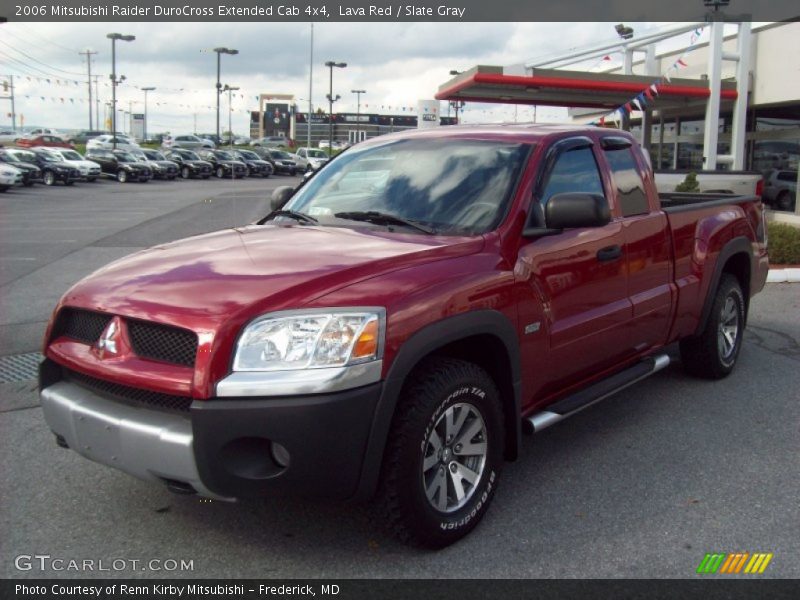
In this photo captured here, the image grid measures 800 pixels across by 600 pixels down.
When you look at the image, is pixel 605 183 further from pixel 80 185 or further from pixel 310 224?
pixel 80 185

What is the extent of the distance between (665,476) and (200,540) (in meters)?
2.43

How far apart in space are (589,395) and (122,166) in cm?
4182

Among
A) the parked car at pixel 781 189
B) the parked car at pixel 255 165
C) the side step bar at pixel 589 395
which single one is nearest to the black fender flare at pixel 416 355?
the side step bar at pixel 589 395

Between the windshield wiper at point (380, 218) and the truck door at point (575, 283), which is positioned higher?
the windshield wiper at point (380, 218)

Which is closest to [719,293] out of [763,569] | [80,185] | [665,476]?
[665,476]

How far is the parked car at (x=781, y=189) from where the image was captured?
21.9m

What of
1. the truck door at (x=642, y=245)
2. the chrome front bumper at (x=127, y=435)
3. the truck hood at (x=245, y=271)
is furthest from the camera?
the truck door at (x=642, y=245)

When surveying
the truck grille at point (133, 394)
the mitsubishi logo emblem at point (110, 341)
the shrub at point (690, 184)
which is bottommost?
the truck grille at point (133, 394)

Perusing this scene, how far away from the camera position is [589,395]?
4445 mm

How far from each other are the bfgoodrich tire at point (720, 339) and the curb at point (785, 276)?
4951mm

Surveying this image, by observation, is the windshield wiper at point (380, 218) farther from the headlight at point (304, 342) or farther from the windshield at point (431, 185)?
the headlight at point (304, 342)

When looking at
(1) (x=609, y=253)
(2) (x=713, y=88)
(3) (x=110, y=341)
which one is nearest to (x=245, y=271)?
(3) (x=110, y=341)

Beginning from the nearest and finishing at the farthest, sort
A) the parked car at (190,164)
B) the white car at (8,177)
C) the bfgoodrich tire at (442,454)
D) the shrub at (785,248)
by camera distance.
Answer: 1. the bfgoodrich tire at (442,454)
2. the shrub at (785,248)
3. the white car at (8,177)
4. the parked car at (190,164)

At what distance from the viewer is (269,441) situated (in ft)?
10.00
